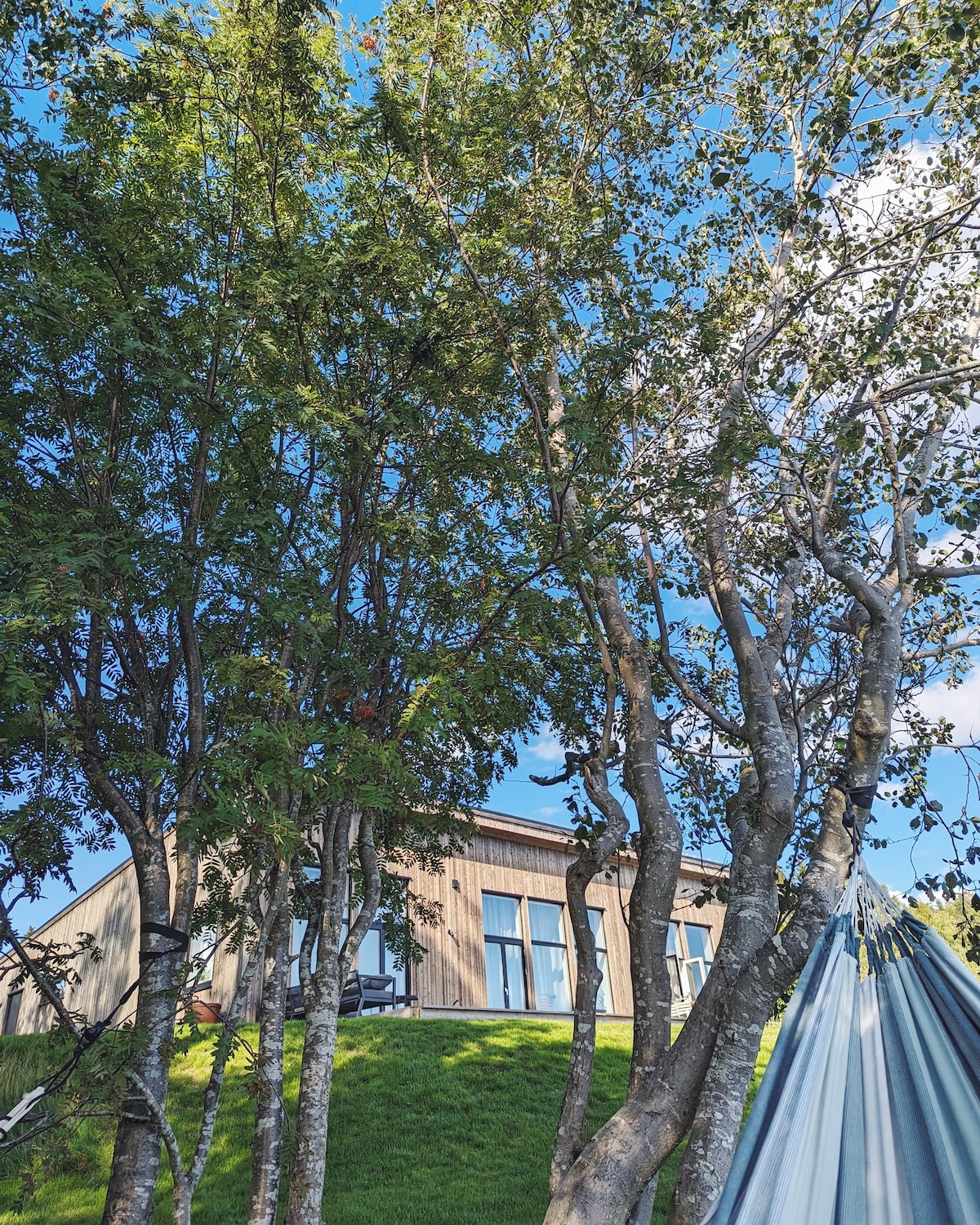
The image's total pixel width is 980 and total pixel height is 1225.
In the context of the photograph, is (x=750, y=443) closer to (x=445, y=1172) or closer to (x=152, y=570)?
Answer: (x=152, y=570)

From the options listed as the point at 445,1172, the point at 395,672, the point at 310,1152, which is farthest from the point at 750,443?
the point at 445,1172

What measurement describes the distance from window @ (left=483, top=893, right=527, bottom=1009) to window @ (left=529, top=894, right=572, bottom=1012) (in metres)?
0.25

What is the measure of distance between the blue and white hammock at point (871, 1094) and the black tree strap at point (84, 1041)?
108 inches

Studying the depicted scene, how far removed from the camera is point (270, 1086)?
467cm

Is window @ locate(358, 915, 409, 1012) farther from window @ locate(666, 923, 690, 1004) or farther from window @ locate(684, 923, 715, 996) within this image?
window @ locate(684, 923, 715, 996)

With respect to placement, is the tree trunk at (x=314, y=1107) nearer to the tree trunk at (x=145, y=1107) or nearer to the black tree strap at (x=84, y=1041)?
the tree trunk at (x=145, y=1107)

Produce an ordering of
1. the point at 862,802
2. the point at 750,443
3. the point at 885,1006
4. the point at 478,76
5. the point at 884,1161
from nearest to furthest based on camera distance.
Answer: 1. the point at 884,1161
2. the point at 885,1006
3. the point at 862,802
4. the point at 750,443
5. the point at 478,76

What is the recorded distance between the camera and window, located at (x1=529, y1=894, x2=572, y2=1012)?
13.4 meters

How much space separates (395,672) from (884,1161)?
156 inches

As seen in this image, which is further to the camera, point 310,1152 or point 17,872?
point 17,872

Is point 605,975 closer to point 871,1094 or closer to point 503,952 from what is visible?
point 503,952

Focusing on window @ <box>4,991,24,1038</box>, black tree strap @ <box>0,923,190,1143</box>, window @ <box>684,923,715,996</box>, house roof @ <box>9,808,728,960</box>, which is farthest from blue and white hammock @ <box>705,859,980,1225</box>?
window @ <box>4,991,24,1038</box>

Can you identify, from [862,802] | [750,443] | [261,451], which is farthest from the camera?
[261,451]

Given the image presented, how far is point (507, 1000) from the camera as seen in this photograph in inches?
504
